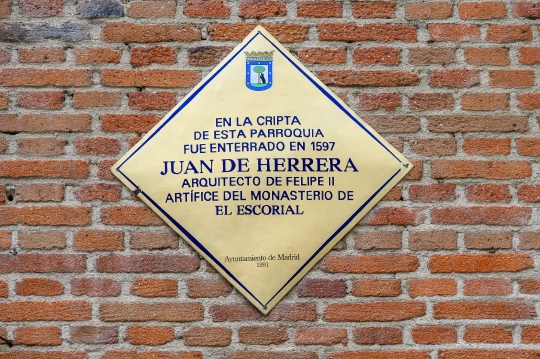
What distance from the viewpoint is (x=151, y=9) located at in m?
2.26

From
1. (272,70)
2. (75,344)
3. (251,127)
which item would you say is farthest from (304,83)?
(75,344)

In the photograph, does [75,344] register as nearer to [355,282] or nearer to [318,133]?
[355,282]

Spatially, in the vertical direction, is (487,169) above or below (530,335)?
above

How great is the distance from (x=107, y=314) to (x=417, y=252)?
1.23 meters

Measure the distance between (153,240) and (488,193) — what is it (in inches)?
52.0

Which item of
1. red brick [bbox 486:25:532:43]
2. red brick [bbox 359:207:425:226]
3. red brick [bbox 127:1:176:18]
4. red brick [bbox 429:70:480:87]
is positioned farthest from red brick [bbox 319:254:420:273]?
red brick [bbox 127:1:176:18]

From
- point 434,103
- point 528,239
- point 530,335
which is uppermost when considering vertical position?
point 434,103

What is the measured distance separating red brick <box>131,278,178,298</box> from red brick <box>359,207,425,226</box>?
0.78 m

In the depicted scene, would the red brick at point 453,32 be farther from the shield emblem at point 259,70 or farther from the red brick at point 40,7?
the red brick at point 40,7

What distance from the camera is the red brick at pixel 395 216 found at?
221 cm

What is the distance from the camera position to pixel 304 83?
2230 mm

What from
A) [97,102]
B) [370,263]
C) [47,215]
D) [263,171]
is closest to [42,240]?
[47,215]

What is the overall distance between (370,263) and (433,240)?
0.86ft

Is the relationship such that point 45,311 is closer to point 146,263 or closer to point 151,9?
point 146,263
